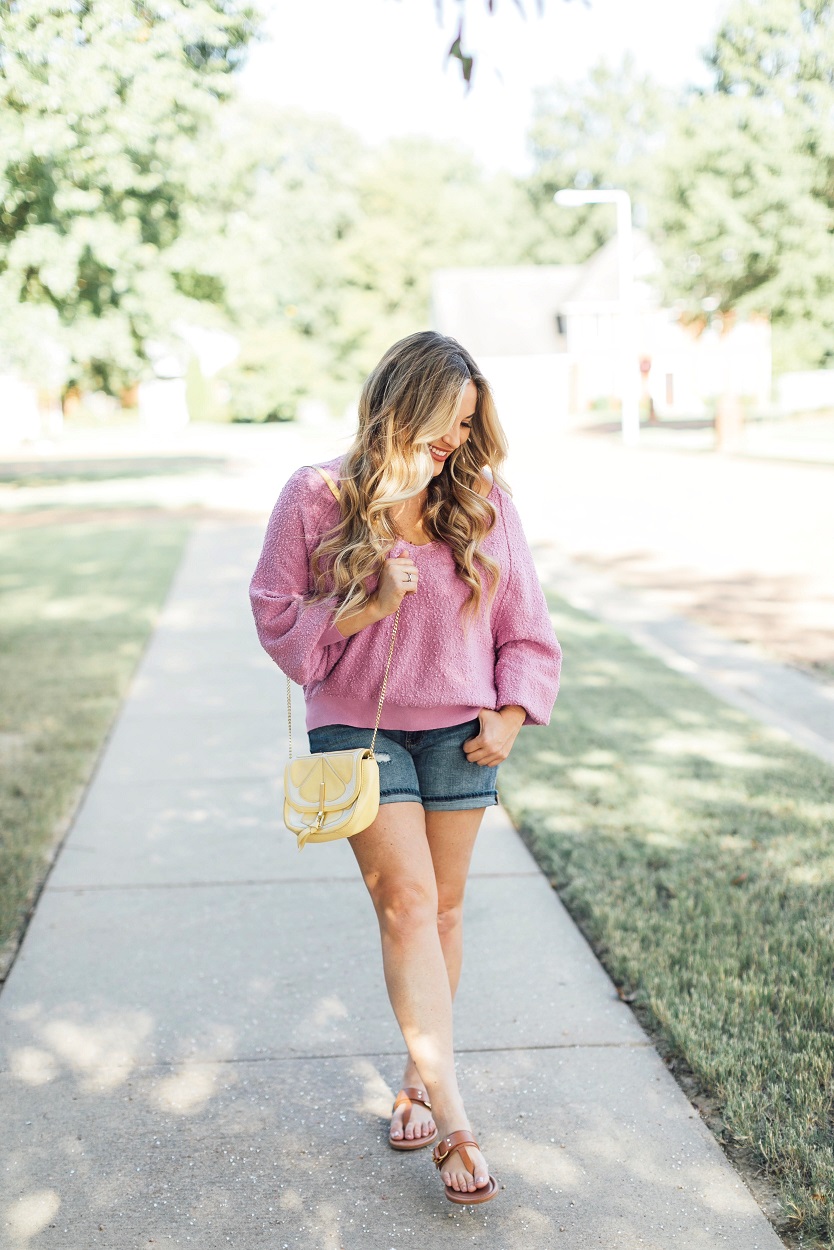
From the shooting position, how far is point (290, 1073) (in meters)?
3.26

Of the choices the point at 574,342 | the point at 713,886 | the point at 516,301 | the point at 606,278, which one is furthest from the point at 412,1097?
the point at 516,301

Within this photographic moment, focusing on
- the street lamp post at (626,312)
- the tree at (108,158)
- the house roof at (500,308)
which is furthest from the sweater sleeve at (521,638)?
the house roof at (500,308)

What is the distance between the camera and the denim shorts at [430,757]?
2.76 meters

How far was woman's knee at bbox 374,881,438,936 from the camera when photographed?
2.66 meters

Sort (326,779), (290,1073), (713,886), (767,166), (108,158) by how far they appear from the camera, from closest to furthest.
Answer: (326,779) < (290,1073) < (713,886) < (108,158) < (767,166)

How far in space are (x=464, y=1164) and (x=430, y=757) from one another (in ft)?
2.79

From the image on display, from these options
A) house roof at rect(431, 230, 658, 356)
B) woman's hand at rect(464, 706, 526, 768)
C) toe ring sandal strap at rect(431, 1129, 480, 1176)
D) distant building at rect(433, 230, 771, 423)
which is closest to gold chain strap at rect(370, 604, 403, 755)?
woman's hand at rect(464, 706, 526, 768)

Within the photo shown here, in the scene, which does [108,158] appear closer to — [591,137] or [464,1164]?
[464,1164]

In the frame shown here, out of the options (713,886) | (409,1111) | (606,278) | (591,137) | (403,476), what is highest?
(591,137)

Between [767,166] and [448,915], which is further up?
[767,166]

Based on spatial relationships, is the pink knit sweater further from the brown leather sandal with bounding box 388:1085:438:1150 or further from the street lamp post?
the street lamp post

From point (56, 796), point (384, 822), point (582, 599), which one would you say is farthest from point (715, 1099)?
point (582, 599)

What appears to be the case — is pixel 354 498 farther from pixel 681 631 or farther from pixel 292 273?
pixel 292 273

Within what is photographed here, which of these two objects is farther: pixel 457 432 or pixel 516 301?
pixel 516 301
